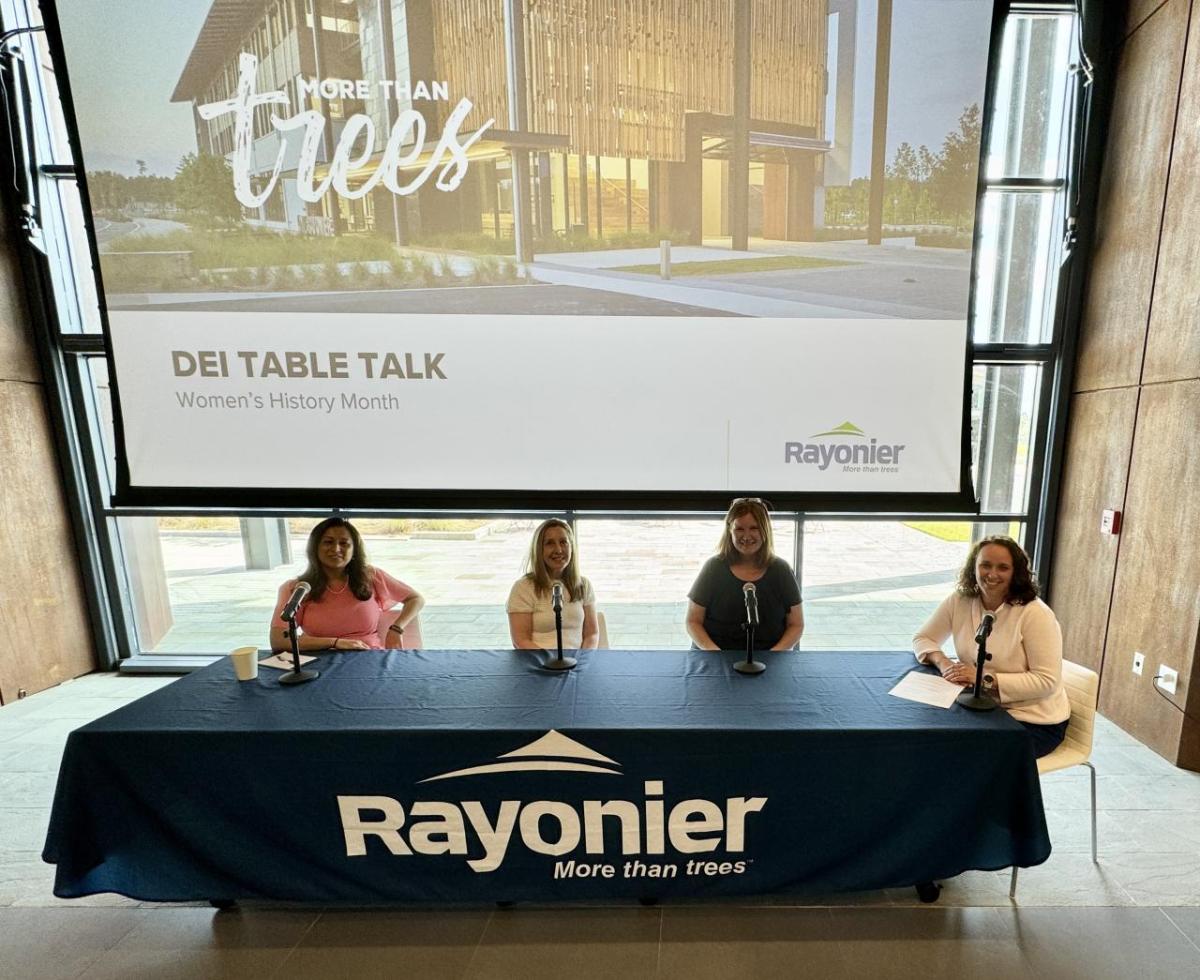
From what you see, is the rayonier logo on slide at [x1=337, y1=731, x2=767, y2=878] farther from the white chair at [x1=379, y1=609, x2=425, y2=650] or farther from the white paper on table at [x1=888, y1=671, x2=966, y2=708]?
the white chair at [x1=379, y1=609, x2=425, y2=650]

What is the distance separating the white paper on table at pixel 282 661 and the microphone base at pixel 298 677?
0.10 meters

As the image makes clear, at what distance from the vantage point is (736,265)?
3.42m

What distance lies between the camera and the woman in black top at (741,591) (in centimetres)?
277

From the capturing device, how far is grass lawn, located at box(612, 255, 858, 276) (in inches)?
135

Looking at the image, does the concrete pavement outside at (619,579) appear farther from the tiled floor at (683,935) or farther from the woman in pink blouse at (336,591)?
the tiled floor at (683,935)

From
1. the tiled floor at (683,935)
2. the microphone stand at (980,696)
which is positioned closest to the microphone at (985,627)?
the microphone stand at (980,696)

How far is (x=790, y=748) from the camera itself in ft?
Answer: 6.05

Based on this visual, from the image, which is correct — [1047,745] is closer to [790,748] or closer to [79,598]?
[790,748]

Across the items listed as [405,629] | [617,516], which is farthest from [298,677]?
[617,516]

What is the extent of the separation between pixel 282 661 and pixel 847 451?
3.13 meters

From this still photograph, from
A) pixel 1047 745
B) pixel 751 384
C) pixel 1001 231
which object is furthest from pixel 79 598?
pixel 1001 231

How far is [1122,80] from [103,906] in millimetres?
6140

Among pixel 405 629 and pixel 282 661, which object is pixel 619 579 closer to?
pixel 405 629

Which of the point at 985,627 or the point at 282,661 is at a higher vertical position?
the point at 985,627
